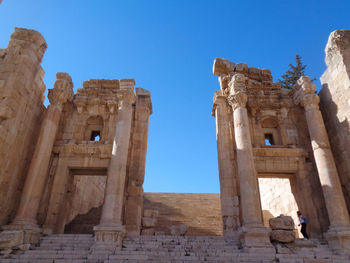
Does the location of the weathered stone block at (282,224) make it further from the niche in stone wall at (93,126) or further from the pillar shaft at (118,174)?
the niche in stone wall at (93,126)

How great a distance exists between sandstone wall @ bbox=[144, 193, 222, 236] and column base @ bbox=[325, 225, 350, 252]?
5759 mm

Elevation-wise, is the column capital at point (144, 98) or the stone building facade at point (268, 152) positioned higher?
the column capital at point (144, 98)

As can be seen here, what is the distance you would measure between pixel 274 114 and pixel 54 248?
12533 millimetres

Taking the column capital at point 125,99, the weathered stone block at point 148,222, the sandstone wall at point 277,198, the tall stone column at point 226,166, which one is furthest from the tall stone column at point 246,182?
the column capital at point 125,99

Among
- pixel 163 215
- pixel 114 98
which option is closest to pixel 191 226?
pixel 163 215

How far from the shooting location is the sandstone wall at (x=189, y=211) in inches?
583

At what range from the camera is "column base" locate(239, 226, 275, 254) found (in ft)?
32.1

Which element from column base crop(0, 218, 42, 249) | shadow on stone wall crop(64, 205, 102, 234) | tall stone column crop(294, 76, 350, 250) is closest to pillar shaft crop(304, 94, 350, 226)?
tall stone column crop(294, 76, 350, 250)

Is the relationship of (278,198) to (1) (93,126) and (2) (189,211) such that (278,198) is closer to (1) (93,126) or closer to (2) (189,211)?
(2) (189,211)

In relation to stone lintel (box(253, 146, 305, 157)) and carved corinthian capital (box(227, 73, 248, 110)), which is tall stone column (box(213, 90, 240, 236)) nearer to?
carved corinthian capital (box(227, 73, 248, 110))

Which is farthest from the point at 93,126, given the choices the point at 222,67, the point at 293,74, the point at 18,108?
the point at 293,74

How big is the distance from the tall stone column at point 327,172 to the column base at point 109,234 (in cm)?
810

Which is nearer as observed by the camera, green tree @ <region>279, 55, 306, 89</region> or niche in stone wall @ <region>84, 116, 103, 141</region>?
niche in stone wall @ <region>84, 116, 103, 141</region>

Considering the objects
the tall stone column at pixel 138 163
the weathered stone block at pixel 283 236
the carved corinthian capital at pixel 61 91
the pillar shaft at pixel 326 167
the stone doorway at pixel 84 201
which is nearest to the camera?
the weathered stone block at pixel 283 236
